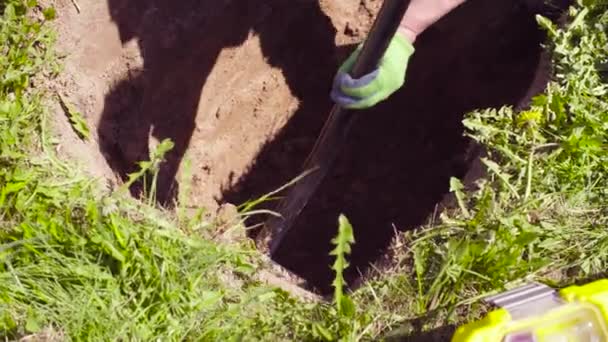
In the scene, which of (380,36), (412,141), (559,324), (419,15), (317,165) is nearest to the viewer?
(559,324)

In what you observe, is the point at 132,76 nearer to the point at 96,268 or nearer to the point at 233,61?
the point at 233,61

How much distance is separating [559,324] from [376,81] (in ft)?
2.47

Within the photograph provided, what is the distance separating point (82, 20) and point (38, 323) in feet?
2.96

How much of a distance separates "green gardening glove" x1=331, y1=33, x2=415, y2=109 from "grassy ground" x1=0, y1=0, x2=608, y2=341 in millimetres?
230

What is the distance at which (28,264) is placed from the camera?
183cm

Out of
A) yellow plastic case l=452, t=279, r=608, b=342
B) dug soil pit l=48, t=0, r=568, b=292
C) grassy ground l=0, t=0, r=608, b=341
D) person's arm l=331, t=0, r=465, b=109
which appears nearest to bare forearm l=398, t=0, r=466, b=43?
person's arm l=331, t=0, r=465, b=109

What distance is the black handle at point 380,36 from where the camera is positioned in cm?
190

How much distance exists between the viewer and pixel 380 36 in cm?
197

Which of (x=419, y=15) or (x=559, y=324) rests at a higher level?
(x=419, y=15)

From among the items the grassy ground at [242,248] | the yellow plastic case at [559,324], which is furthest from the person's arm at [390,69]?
the yellow plastic case at [559,324]

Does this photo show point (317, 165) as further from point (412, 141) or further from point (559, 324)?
point (559, 324)

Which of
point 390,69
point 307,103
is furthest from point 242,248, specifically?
point 307,103

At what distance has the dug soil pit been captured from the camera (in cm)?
263

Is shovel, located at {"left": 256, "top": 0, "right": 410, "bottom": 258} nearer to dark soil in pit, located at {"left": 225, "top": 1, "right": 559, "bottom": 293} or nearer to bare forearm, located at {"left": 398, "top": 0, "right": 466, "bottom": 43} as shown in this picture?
bare forearm, located at {"left": 398, "top": 0, "right": 466, "bottom": 43}
